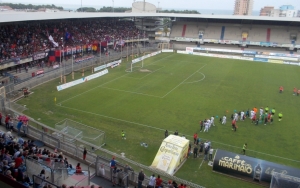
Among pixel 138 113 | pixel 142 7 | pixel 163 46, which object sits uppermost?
pixel 142 7

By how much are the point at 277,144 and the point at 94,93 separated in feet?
63.7

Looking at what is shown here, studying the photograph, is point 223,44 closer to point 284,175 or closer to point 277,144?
point 277,144

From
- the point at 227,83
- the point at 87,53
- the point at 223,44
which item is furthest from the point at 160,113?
the point at 223,44

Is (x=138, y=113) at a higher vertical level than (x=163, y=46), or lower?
lower

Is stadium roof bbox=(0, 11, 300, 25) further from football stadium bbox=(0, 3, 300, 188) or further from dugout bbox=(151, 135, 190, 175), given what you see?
dugout bbox=(151, 135, 190, 175)

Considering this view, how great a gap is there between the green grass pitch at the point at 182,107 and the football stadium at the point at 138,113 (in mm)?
103

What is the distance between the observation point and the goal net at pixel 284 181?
14180 mm

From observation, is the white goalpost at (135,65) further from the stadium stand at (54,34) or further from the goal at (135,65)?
the stadium stand at (54,34)

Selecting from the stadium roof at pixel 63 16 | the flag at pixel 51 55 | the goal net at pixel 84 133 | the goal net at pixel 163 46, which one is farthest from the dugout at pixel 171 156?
the goal net at pixel 163 46

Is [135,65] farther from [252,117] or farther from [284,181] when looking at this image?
[284,181]

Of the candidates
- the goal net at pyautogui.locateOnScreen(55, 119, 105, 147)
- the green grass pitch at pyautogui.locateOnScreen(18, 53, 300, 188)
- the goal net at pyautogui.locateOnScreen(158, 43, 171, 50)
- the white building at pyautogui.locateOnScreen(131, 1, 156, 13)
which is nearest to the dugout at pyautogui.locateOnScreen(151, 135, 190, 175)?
the green grass pitch at pyautogui.locateOnScreen(18, 53, 300, 188)

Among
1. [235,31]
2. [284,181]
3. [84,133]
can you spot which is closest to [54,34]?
[84,133]

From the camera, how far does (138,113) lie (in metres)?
27.5

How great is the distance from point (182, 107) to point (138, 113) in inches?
185
